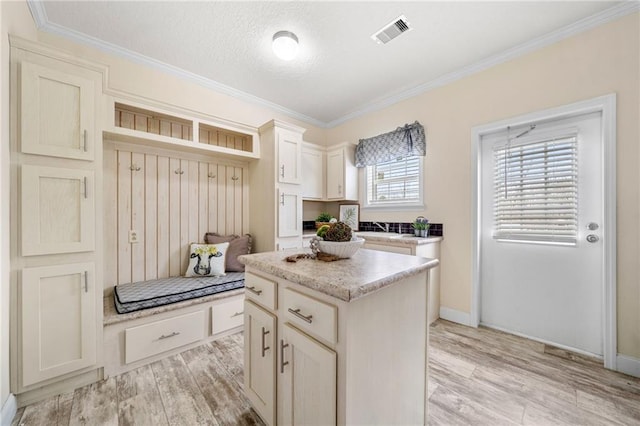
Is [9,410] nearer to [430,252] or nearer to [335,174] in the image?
[430,252]

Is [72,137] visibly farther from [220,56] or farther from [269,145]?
[269,145]

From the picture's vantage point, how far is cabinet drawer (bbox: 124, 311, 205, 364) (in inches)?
73.2

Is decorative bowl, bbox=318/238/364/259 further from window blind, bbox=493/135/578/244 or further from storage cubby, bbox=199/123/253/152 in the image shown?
storage cubby, bbox=199/123/253/152

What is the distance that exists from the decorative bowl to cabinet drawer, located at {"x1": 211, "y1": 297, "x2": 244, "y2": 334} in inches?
59.4

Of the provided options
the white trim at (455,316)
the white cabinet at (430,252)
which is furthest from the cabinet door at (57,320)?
the white trim at (455,316)

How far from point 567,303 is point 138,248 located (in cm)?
405

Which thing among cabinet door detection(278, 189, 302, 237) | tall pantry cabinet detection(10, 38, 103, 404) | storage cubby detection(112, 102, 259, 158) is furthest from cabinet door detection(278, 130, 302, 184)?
tall pantry cabinet detection(10, 38, 103, 404)

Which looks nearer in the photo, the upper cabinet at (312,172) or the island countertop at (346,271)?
the island countertop at (346,271)

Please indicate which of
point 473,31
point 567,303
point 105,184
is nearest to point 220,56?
point 105,184

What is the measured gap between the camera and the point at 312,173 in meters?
3.69

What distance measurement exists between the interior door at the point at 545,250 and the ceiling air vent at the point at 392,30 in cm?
143

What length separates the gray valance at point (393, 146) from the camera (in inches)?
115

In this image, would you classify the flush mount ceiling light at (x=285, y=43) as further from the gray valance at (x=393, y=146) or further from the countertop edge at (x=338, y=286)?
the countertop edge at (x=338, y=286)

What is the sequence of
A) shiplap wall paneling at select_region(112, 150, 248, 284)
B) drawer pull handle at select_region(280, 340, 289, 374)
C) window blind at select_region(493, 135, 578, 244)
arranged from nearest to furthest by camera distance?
drawer pull handle at select_region(280, 340, 289, 374) → window blind at select_region(493, 135, 578, 244) → shiplap wall paneling at select_region(112, 150, 248, 284)
